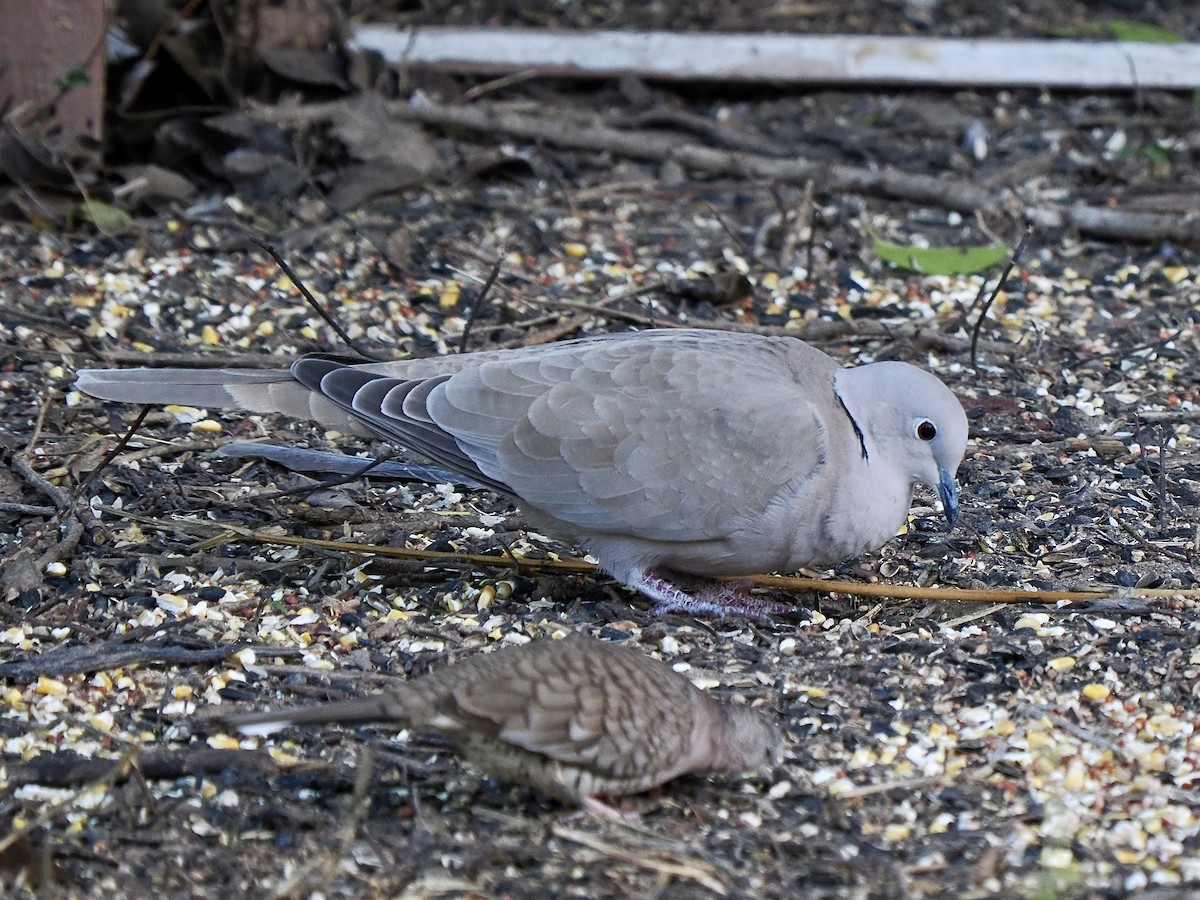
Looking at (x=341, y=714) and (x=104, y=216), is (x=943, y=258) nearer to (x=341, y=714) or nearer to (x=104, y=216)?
(x=104, y=216)

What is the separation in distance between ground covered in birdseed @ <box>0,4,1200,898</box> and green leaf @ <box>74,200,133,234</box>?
0.47 ft

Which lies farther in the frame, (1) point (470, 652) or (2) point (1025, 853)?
(1) point (470, 652)

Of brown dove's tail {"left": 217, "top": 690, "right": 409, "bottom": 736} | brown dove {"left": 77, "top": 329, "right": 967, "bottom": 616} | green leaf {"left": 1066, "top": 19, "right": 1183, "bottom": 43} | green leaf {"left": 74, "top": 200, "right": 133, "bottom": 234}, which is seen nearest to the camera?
brown dove's tail {"left": 217, "top": 690, "right": 409, "bottom": 736}

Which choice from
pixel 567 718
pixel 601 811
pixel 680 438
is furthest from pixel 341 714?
pixel 680 438

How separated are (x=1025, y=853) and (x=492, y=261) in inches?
138

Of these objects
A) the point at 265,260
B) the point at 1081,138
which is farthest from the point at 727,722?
the point at 1081,138

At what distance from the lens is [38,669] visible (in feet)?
11.3

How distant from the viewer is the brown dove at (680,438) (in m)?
3.71

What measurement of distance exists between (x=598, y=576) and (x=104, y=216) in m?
2.77

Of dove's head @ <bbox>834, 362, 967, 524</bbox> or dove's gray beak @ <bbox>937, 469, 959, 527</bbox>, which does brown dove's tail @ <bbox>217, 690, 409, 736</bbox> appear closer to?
dove's head @ <bbox>834, 362, 967, 524</bbox>

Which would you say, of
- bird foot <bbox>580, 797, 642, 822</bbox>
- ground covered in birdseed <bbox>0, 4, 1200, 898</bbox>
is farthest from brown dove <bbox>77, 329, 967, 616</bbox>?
bird foot <bbox>580, 797, 642, 822</bbox>

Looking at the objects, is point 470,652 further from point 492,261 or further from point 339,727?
point 492,261

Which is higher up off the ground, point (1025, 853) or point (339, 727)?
point (1025, 853)

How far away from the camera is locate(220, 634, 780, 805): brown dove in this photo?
284 centimetres
